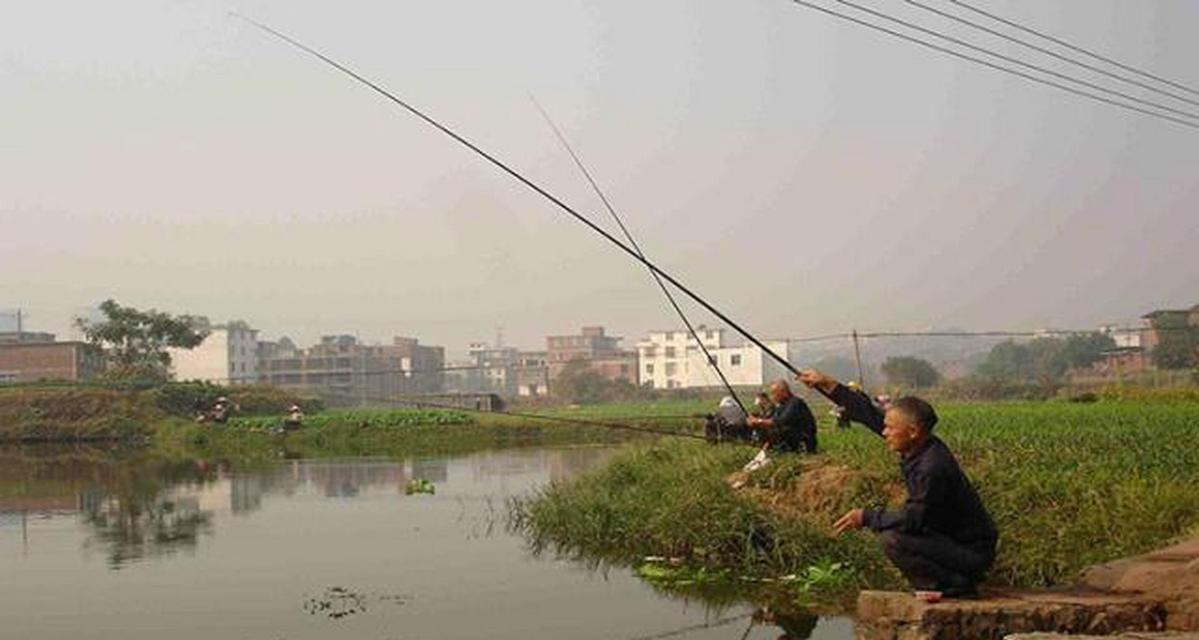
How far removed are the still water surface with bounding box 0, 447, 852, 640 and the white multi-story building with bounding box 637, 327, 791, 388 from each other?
189 ft

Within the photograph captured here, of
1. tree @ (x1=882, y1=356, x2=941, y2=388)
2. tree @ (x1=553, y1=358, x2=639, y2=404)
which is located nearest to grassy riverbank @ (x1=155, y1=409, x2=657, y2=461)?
tree @ (x1=882, y1=356, x2=941, y2=388)

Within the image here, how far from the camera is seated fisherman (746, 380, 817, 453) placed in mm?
14742

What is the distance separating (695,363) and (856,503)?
88089mm

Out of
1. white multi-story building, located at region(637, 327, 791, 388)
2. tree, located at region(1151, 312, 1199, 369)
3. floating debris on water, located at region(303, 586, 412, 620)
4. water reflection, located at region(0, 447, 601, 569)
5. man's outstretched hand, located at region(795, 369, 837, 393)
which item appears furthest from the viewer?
white multi-story building, located at region(637, 327, 791, 388)

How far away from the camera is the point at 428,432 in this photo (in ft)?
141

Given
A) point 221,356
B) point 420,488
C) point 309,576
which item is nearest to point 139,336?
point 221,356

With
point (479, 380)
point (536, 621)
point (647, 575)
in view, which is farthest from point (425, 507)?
point (479, 380)

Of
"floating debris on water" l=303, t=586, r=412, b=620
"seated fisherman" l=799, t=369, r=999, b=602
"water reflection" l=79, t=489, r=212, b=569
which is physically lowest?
"floating debris on water" l=303, t=586, r=412, b=620

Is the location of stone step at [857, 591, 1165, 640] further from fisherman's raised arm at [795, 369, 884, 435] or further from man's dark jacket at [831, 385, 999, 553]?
fisherman's raised arm at [795, 369, 884, 435]

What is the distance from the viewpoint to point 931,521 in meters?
7.29

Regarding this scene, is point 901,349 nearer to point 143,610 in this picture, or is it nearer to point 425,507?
point 425,507

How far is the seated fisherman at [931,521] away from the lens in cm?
725

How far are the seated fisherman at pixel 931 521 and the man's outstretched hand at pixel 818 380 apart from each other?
2.33 ft

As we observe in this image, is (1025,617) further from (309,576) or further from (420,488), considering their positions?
(420,488)
